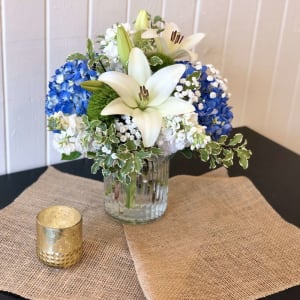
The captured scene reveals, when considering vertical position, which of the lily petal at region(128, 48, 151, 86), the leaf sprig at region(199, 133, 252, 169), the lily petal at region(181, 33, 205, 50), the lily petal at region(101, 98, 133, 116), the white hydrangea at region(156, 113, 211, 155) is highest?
the lily petal at region(181, 33, 205, 50)

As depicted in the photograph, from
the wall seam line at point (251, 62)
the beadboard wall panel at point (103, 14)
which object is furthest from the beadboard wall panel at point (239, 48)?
the beadboard wall panel at point (103, 14)

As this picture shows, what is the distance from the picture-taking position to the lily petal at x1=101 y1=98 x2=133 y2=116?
0.81m

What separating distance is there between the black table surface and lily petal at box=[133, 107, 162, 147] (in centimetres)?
36

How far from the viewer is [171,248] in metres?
0.93

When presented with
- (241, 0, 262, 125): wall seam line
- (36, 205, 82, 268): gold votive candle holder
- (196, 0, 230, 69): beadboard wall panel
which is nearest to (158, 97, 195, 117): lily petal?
(36, 205, 82, 268): gold votive candle holder

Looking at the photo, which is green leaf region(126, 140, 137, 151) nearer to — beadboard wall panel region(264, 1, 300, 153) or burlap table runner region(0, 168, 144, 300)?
burlap table runner region(0, 168, 144, 300)

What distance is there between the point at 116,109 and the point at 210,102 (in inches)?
6.3

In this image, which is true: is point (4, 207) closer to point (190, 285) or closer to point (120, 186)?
point (120, 186)

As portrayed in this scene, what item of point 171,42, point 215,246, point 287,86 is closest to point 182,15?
point 171,42

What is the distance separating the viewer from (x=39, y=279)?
33.0 inches

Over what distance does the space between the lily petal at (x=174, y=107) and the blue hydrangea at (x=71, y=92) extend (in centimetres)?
13

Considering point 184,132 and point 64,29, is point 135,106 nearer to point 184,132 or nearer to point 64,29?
point 184,132

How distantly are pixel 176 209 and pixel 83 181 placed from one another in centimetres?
21

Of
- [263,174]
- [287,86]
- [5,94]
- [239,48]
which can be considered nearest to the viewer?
[5,94]
